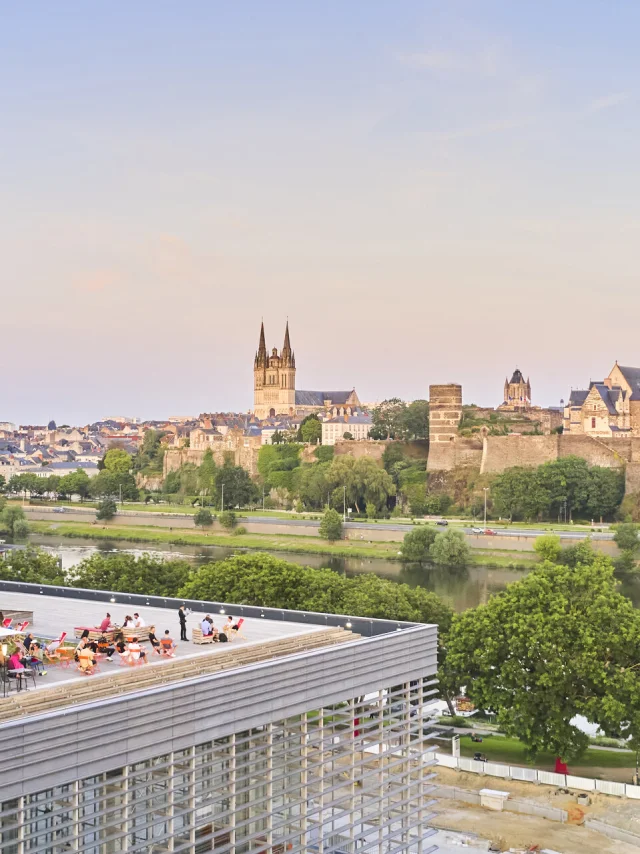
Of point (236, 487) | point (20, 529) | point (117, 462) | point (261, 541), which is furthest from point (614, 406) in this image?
point (117, 462)

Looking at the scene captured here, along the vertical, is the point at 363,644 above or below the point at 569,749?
above

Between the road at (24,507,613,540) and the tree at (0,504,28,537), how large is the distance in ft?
18.4

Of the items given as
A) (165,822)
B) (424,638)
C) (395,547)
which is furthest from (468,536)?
(165,822)

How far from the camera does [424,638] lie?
20109mm

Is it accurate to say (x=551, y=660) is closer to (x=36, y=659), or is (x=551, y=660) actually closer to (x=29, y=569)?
(x=36, y=659)

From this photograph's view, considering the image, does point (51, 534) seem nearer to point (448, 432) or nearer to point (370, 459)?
point (370, 459)

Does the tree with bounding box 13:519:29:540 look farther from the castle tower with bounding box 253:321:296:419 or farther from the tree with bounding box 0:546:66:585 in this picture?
the castle tower with bounding box 253:321:296:419

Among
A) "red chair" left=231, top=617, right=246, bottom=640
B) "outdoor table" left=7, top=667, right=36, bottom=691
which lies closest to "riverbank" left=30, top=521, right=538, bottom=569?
"red chair" left=231, top=617, right=246, bottom=640

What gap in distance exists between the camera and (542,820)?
24.5m

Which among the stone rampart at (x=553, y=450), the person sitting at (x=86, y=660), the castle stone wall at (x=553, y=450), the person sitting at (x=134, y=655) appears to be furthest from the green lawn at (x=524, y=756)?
the castle stone wall at (x=553, y=450)

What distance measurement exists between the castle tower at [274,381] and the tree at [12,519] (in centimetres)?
7829

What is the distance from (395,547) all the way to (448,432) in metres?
24.8

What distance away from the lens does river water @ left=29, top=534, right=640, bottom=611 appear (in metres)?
59.7

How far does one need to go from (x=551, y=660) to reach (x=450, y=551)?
134ft
